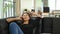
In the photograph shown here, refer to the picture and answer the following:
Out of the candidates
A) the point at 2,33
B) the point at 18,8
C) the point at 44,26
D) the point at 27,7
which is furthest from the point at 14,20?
the point at 27,7

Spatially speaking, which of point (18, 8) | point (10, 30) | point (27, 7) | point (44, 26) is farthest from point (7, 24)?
point (27, 7)

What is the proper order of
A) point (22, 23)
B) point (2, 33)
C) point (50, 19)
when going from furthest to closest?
point (50, 19), point (22, 23), point (2, 33)

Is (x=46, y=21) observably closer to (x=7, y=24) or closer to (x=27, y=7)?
(x=7, y=24)

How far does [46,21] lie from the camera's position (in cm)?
392

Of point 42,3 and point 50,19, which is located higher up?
point 42,3

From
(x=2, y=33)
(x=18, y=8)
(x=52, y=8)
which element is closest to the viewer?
(x=2, y=33)

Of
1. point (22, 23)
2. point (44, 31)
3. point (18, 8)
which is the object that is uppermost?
point (18, 8)

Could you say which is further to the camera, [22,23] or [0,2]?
[0,2]

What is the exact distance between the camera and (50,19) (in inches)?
152

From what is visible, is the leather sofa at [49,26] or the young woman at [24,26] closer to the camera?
the young woman at [24,26]

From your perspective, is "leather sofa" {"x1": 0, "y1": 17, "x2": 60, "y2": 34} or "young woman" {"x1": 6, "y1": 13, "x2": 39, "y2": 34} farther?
"leather sofa" {"x1": 0, "y1": 17, "x2": 60, "y2": 34}

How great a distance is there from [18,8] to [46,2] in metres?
2.78

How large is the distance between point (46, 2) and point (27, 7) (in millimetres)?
1911

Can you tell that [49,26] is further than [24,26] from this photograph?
Yes
